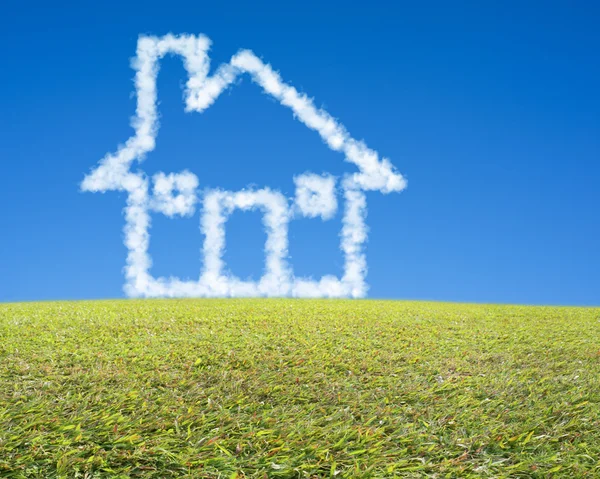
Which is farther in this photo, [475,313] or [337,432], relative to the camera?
[475,313]

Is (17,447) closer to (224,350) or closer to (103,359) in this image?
(103,359)

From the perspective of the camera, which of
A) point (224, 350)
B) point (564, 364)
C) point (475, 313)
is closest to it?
point (224, 350)

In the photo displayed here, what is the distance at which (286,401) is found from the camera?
4.92 metres

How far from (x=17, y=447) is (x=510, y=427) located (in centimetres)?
422

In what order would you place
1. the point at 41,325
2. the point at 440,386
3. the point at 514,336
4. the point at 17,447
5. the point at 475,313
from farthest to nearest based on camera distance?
the point at 475,313
the point at 514,336
the point at 41,325
the point at 440,386
the point at 17,447

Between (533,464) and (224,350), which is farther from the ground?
(224,350)

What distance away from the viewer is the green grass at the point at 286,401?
3.88 metres

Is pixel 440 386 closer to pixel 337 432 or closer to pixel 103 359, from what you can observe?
pixel 337 432

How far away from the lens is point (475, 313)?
10.7m

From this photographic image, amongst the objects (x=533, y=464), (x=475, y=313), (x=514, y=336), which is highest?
(x=475, y=313)

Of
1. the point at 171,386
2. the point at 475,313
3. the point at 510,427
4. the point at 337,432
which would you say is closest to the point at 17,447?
the point at 171,386

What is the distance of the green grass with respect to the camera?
3875 mm

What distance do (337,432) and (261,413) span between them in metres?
0.74

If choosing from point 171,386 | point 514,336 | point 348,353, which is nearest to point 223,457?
point 171,386
